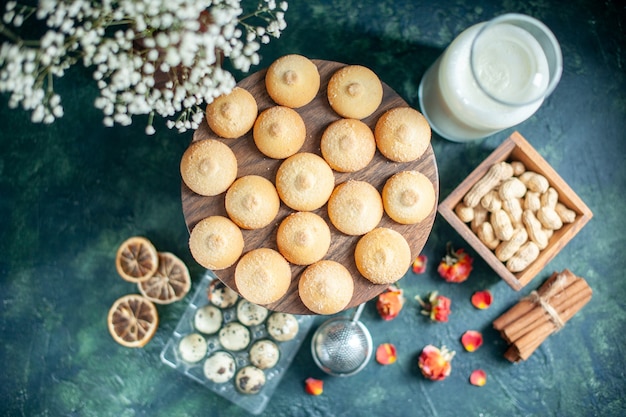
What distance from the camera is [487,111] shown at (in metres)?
1.63

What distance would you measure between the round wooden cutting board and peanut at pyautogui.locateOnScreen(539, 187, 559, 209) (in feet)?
1.46

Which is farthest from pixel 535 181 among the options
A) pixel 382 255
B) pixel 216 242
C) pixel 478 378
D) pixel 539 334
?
pixel 216 242

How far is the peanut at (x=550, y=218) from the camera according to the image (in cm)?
187

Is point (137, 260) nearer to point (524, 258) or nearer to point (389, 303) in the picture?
point (389, 303)

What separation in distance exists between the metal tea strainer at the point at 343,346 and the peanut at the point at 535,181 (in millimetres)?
689

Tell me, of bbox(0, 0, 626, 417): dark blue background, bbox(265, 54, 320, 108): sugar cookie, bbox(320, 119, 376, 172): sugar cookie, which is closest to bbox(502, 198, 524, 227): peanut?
bbox(0, 0, 626, 417): dark blue background

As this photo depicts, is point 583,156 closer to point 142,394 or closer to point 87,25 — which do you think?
point 87,25

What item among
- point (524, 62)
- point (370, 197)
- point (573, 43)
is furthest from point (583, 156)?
point (370, 197)

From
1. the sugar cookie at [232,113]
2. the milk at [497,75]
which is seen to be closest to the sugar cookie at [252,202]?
the sugar cookie at [232,113]

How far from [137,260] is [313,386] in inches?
29.8

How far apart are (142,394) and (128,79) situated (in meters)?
1.23

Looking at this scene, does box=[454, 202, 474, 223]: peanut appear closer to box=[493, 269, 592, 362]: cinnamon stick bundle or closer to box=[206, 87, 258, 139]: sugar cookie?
box=[493, 269, 592, 362]: cinnamon stick bundle

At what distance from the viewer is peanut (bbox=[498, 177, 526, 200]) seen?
188 centimetres

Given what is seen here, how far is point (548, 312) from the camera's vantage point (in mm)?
1966
